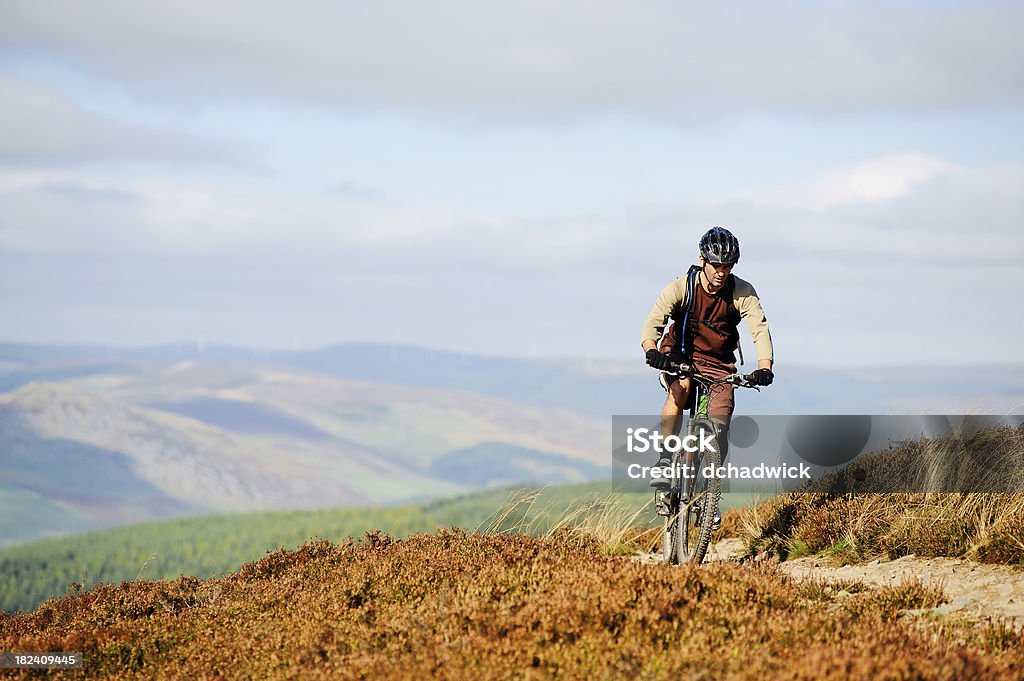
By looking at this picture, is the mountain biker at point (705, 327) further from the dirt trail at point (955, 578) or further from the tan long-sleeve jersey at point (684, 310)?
the dirt trail at point (955, 578)

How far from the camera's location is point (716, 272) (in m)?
8.74

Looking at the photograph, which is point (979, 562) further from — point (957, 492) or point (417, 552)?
point (417, 552)

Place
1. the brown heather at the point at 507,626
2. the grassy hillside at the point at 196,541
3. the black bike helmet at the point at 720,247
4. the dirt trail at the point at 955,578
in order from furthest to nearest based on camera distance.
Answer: the grassy hillside at the point at 196,541
the black bike helmet at the point at 720,247
the dirt trail at the point at 955,578
the brown heather at the point at 507,626

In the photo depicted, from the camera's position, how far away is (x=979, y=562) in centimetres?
824

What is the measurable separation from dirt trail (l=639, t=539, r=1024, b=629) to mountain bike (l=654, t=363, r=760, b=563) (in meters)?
0.93

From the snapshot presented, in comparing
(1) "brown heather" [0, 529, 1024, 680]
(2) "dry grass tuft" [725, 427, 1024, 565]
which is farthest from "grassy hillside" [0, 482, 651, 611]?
(1) "brown heather" [0, 529, 1024, 680]

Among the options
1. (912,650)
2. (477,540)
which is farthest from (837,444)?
(912,650)

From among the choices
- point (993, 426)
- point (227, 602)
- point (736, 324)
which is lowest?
point (227, 602)

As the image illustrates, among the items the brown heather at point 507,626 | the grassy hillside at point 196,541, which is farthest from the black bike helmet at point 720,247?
the grassy hillside at point 196,541

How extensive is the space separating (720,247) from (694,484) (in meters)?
2.26

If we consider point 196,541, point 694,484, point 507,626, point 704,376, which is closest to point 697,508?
point 694,484

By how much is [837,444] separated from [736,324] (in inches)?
183

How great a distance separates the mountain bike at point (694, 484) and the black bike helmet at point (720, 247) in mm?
993

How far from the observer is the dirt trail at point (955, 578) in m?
6.90
